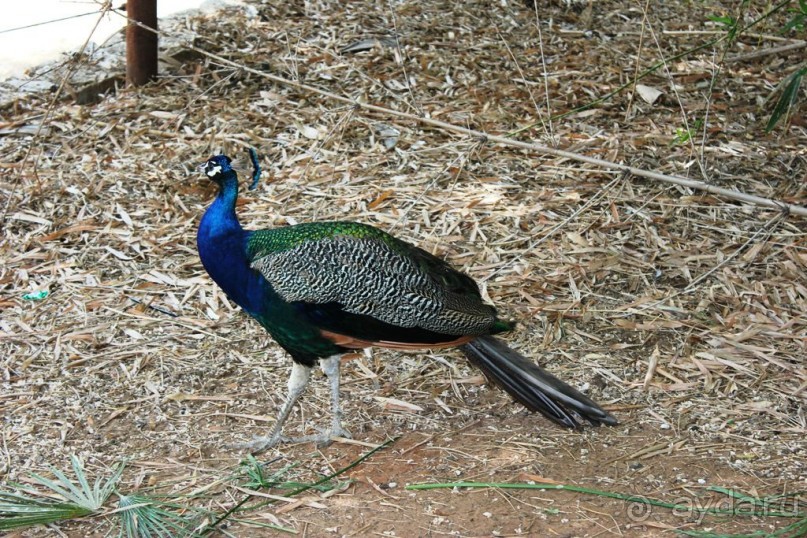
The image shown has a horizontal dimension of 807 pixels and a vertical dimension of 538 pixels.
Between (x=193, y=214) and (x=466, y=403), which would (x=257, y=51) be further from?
(x=466, y=403)

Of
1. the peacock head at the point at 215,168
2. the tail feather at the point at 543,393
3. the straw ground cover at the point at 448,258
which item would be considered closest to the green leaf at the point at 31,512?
the straw ground cover at the point at 448,258

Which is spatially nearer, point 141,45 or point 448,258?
point 448,258

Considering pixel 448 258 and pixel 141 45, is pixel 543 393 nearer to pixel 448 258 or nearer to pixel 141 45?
pixel 448 258

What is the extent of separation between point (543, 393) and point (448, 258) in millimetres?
1107

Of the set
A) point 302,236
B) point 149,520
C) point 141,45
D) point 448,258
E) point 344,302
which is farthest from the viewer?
point 141,45

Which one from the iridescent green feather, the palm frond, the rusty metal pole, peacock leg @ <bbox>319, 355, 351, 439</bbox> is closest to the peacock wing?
the iridescent green feather

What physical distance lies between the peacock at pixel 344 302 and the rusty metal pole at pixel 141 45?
7.14ft

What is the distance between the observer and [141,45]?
17.6ft

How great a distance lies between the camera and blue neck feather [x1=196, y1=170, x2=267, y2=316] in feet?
10.6

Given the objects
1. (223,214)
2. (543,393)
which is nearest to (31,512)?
(223,214)

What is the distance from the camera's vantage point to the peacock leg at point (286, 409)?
10.9 feet

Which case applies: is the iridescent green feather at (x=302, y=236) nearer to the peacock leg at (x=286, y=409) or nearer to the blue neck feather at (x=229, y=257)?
the blue neck feather at (x=229, y=257)

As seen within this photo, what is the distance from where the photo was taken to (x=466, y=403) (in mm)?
3623

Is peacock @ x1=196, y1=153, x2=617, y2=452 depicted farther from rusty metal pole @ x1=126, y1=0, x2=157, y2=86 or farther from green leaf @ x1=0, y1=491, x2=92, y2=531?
rusty metal pole @ x1=126, y1=0, x2=157, y2=86
